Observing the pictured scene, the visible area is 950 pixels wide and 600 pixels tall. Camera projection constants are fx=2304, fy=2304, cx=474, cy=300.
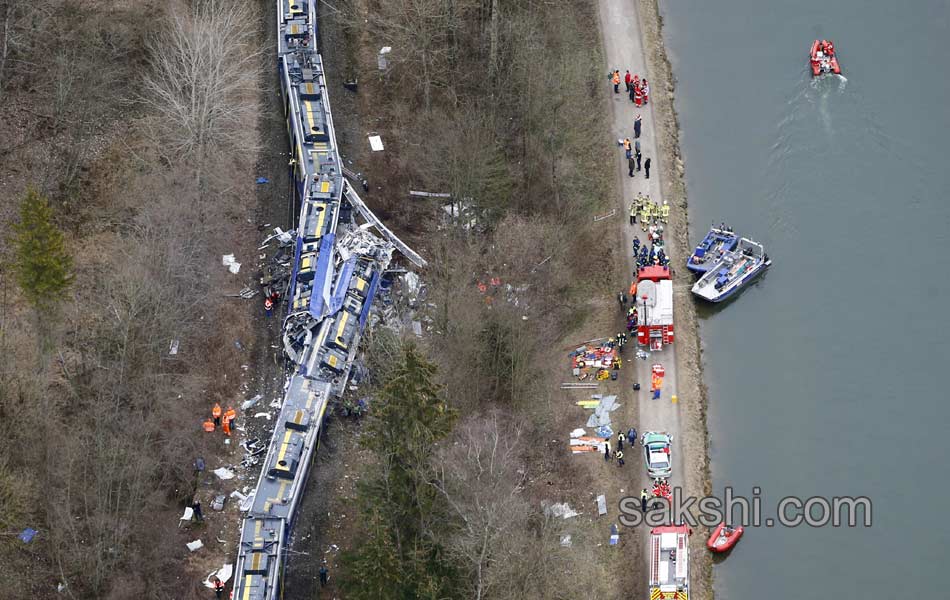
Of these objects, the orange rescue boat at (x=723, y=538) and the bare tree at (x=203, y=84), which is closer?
the orange rescue boat at (x=723, y=538)

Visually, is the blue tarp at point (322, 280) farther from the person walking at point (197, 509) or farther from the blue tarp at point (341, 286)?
the person walking at point (197, 509)

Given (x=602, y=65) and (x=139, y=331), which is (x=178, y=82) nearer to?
(x=139, y=331)

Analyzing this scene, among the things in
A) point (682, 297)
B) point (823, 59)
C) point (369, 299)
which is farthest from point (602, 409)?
point (823, 59)

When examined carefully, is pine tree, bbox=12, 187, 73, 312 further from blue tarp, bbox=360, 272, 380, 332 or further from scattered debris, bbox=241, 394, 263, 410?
blue tarp, bbox=360, 272, 380, 332

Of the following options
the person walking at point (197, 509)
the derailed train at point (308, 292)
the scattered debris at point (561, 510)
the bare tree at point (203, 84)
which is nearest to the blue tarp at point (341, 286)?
the derailed train at point (308, 292)

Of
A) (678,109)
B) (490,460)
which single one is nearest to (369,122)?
(678,109)
